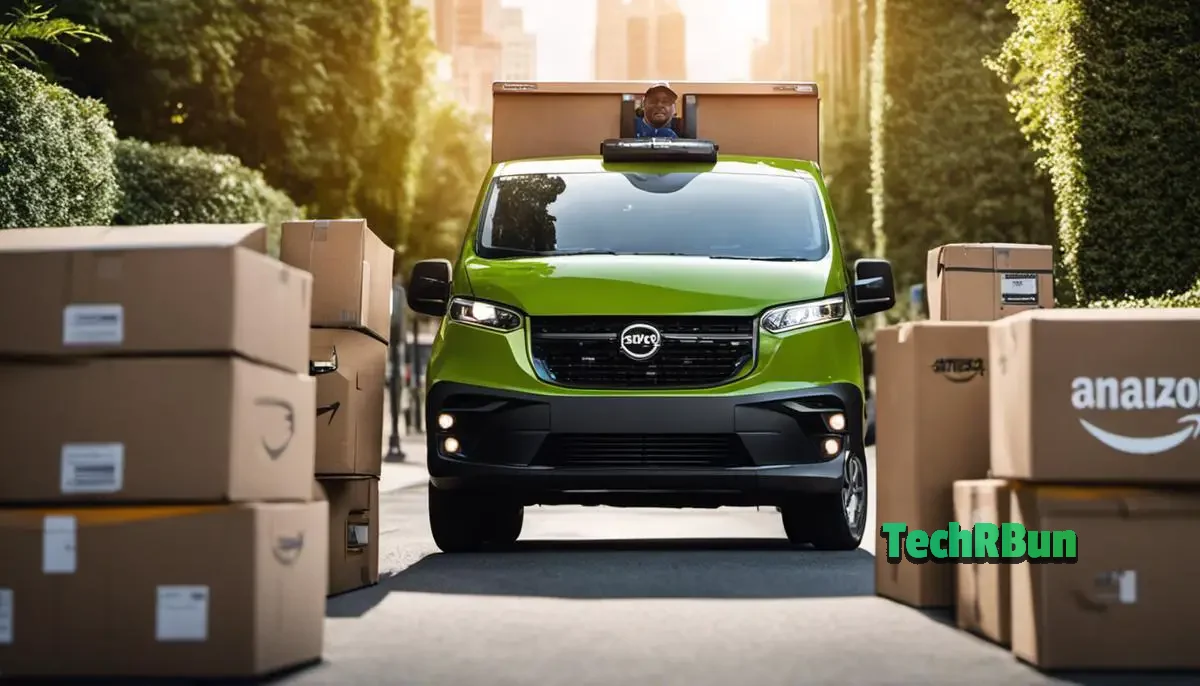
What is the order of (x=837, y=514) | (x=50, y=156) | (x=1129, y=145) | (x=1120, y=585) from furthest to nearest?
(x=1129, y=145) < (x=50, y=156) < (x=837, y=514) < (x=1120, y=585)

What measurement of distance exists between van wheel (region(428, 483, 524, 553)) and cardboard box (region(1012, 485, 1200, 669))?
4650 mm

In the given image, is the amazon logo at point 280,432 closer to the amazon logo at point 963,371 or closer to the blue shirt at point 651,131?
the amazon logo at point 963,371

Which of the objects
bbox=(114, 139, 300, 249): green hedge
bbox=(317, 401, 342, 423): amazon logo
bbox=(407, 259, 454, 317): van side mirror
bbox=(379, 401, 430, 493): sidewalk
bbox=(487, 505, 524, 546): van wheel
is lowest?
bbox=(379, 401, 430, 493): sidewalk

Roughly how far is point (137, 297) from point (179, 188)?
2001cm

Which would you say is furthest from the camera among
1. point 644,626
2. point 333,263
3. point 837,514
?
point 837,514

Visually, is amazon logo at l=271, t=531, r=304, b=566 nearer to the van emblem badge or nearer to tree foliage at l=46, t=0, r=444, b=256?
the van emblem badge

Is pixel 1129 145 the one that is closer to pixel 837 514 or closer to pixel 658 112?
pixel 658 112

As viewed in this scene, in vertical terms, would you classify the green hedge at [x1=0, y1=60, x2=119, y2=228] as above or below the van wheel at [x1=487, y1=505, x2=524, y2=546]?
above

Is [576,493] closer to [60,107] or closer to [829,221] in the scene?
[829,221]

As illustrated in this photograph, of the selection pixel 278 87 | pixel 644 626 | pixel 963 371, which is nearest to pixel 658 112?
pixel 963 371

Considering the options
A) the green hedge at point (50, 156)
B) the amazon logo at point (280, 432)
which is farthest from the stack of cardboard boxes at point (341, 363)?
the green hedge at point (50, 156)

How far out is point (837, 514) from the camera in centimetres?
1165

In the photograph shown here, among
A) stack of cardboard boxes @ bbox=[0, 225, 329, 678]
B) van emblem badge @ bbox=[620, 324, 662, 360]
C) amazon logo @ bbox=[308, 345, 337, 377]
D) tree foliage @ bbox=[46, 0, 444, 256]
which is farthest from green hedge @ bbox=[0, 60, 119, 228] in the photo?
tree foliage @ bbox=[46, 0, 444, 256]

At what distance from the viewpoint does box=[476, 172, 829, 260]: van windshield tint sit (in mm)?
11867
